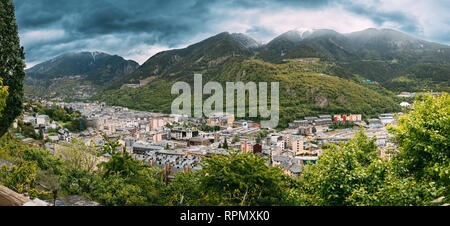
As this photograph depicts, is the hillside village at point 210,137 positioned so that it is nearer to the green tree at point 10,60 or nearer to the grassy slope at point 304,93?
the grassy slope at point 304,93

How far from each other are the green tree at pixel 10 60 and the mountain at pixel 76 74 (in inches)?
2496

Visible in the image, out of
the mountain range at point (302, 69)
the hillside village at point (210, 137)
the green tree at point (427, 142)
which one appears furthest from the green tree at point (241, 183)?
the mountain range at point (302, 69)

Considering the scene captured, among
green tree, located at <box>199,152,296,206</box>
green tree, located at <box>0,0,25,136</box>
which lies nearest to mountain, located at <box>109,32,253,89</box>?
green tree, located at <box>0,0,25,136</box>

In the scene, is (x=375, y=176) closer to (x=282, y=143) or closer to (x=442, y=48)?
(x=282, y=143)

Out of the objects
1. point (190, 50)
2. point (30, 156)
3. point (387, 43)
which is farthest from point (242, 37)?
point (30, 156)

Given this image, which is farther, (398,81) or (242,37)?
(242,37)

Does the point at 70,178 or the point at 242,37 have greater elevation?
the point at 242,37

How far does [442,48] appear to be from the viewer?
66000mm

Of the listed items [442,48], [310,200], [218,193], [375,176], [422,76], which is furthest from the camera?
[442,48]

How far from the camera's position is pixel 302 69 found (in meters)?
47.8

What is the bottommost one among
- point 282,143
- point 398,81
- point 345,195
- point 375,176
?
point 282,143

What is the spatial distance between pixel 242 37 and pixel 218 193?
8602cm

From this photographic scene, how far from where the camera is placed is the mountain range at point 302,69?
3853 centimetres

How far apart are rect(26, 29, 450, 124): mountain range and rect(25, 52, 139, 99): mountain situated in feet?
1.40
